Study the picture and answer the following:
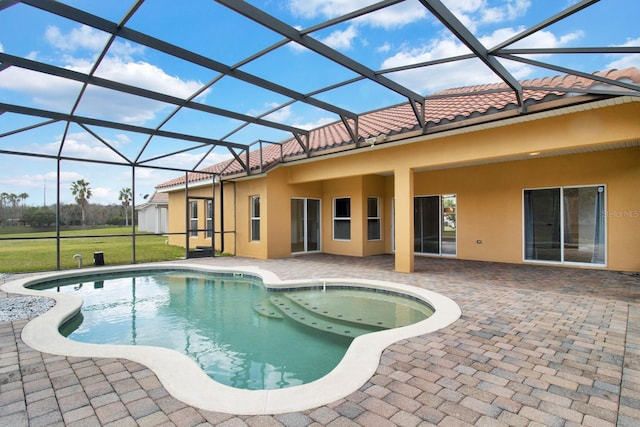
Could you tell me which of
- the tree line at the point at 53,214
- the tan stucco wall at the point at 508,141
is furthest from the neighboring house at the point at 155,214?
the tan stucco wall at the point at 508,141

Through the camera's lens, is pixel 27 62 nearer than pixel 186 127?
Yes

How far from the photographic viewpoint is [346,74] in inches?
251

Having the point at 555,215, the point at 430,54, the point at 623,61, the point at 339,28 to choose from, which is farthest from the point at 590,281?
the point at 339,28

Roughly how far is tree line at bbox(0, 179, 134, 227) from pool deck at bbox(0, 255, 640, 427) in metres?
9.37

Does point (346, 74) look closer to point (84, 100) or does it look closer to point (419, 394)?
point (419, 394)

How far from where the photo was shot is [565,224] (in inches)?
394

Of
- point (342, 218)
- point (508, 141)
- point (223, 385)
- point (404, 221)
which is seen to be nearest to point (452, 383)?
point (223, 385)

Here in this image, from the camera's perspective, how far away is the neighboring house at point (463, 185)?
700cm

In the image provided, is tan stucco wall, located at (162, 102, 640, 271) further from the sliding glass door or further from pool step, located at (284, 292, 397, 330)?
pool step, located at (284, 292, 397, 330)

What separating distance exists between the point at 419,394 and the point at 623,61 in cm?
627

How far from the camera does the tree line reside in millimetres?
12399

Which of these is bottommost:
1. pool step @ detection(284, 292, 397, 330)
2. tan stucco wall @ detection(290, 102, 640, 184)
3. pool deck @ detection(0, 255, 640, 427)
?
pool step @ detection(284, 292, 397, 330)

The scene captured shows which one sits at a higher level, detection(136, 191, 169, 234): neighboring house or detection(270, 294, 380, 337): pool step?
detection(136, 191, 169, 234): neighboring house

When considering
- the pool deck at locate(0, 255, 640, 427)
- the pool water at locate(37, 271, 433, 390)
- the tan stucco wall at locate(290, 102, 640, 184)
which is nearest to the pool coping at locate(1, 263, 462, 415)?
the pool deck at locate(0, 255, 640, 427)
